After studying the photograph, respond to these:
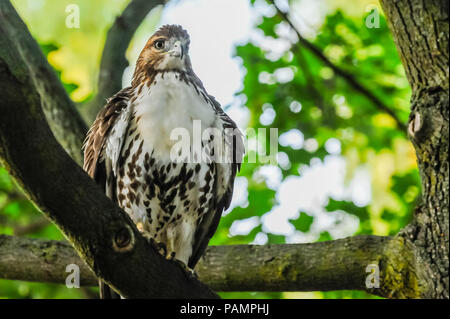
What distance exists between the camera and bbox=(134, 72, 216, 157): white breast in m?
3.97

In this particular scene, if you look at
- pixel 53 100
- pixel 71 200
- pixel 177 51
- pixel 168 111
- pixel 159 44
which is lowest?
pixel 71 200

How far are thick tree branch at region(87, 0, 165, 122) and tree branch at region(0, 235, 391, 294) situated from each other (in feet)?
4.12

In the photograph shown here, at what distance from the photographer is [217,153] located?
14.1 feet

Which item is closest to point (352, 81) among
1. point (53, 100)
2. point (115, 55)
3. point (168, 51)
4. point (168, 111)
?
point (115, 55)

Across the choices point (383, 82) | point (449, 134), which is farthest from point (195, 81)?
point (383, 82)

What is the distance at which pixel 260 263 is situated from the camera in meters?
4.31

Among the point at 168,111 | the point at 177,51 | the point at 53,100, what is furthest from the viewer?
the point at 53,100

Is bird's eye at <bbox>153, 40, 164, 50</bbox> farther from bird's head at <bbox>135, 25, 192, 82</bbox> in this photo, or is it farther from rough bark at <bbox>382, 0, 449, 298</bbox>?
rough bark at <bbox>382, 0, 449, 298</bbox>

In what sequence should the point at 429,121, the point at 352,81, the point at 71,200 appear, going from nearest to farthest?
the point at 71,200 → the point at 429,121 → the point at 352,81

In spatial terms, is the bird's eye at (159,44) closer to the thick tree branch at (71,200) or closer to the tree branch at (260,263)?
the tree branch at (260,263)

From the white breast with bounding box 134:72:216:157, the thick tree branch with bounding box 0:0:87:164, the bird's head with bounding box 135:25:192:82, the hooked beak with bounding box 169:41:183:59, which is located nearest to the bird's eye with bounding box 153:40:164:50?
the bird's head with bounding box 135:25:192:82

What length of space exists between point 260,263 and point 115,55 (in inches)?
87.3

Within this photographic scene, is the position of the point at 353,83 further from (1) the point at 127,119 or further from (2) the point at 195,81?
(1) the point at 127,119

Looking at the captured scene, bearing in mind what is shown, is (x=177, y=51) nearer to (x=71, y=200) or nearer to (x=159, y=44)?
(x=159, y=44)
